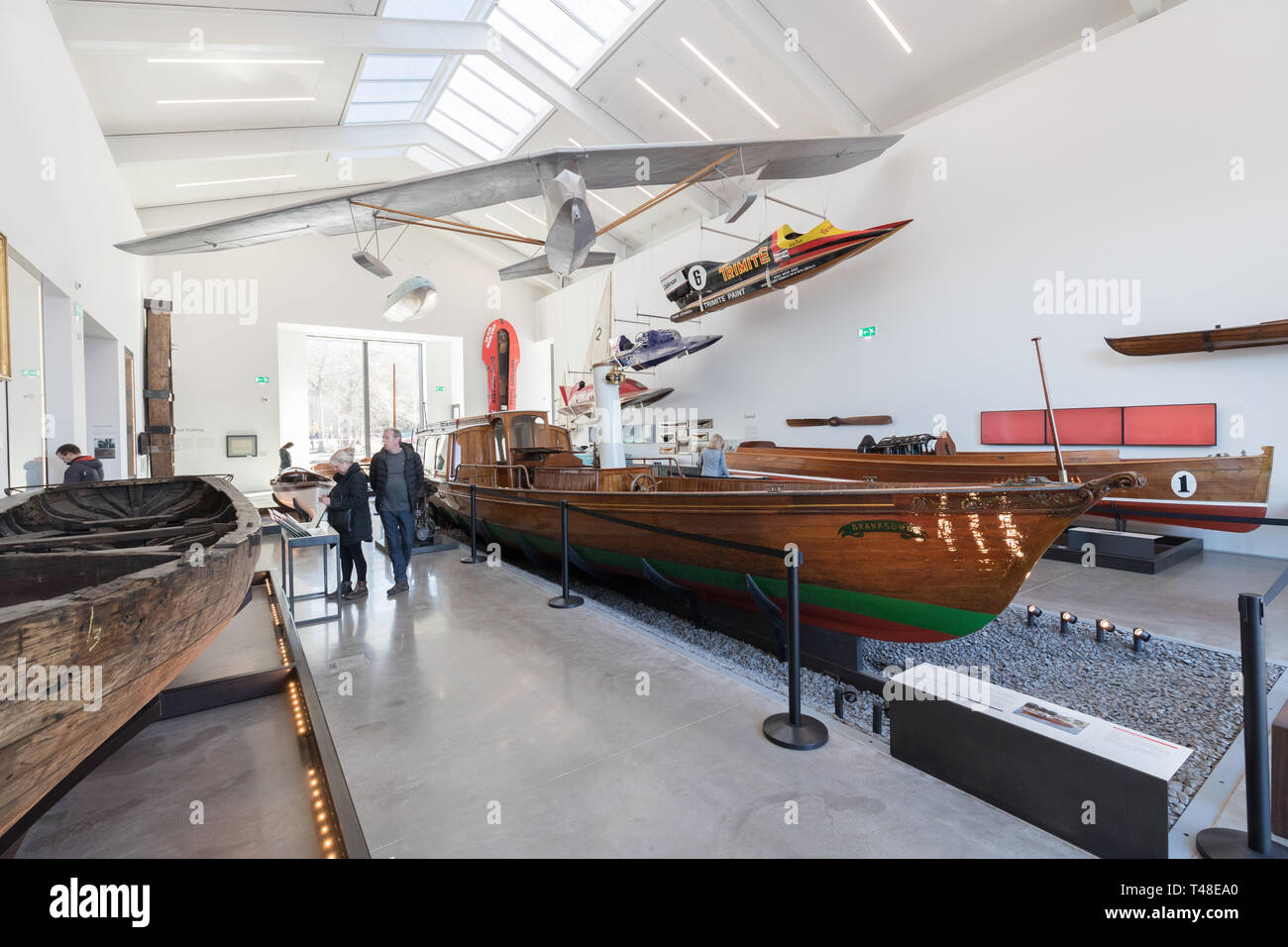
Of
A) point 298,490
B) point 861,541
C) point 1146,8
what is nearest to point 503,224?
point 298,490

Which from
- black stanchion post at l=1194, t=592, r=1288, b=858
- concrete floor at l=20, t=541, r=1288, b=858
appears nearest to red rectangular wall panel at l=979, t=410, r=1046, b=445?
concrete floor at l=20, t=541, r=1288, b=858

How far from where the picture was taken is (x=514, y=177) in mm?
7172

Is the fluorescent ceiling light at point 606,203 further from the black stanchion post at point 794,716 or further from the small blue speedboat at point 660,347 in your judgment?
the black stanchion post at point 794,716

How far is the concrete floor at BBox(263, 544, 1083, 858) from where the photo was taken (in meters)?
1.72

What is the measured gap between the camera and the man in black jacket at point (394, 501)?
4809mm

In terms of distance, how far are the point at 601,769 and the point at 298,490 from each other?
8405 mm

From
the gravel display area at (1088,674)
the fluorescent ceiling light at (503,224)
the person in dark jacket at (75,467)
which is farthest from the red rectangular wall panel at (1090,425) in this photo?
the fluorescent ceiling light at (503,224)

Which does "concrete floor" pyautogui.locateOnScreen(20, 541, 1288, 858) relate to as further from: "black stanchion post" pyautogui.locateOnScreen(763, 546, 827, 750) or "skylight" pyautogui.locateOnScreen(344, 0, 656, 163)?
"skylight" pyautogui.locateOnScreen(344, 0, 656, 163)

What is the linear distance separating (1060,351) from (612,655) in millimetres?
6529

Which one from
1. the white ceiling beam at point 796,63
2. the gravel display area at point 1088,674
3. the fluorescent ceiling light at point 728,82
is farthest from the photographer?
the fluorescent ceiling light at point 728,82

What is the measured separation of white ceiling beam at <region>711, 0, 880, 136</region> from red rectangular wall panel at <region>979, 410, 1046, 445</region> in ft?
14.7

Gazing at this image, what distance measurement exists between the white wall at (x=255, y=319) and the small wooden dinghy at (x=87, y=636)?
1398 centimetres

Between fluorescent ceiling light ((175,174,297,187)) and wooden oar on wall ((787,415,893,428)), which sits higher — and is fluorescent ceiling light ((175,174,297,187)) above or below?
above
